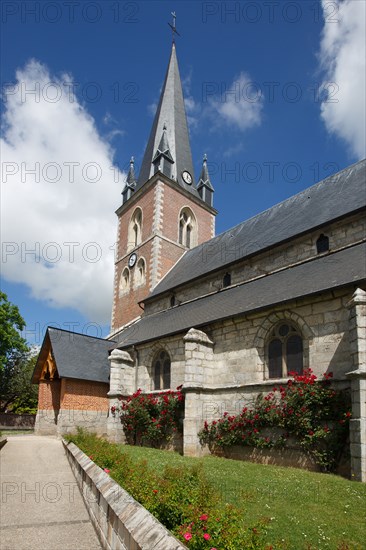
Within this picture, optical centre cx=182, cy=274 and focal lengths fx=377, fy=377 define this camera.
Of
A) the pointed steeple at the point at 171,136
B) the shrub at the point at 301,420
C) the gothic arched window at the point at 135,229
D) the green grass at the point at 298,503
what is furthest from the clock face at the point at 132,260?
the green grass at the point at 298,503

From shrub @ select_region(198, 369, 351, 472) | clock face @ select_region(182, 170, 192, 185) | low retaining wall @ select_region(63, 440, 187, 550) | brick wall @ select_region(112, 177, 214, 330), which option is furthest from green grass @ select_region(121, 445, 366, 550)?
clock face @ select_region(182, 170, 192, 185)

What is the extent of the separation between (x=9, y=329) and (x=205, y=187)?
19.1 meters

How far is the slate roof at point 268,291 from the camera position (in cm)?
1042

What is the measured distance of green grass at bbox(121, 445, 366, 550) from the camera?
4664 millimetres

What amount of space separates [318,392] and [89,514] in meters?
5.83

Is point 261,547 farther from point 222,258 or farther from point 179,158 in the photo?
point 179,158

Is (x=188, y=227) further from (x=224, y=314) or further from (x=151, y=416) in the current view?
(x=151, y=416)

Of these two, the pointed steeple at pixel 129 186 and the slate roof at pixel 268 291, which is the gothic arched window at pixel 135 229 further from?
the slate roof at pixel 268 291

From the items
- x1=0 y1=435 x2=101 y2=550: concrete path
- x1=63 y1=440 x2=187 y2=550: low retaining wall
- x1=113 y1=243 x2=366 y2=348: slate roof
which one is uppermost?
x1=113 y1=243 x2=366 y2=348: slate roof

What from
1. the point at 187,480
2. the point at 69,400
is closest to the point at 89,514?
the point at 187,480

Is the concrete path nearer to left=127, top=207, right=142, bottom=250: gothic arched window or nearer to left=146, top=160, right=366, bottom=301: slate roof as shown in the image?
left=146, top=160, right=366, bottom=301: slate roof

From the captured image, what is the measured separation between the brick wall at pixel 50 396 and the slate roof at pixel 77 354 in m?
1.67

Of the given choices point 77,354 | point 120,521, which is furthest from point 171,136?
point 120,521

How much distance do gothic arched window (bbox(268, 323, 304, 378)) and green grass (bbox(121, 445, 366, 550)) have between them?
264 centimetres
